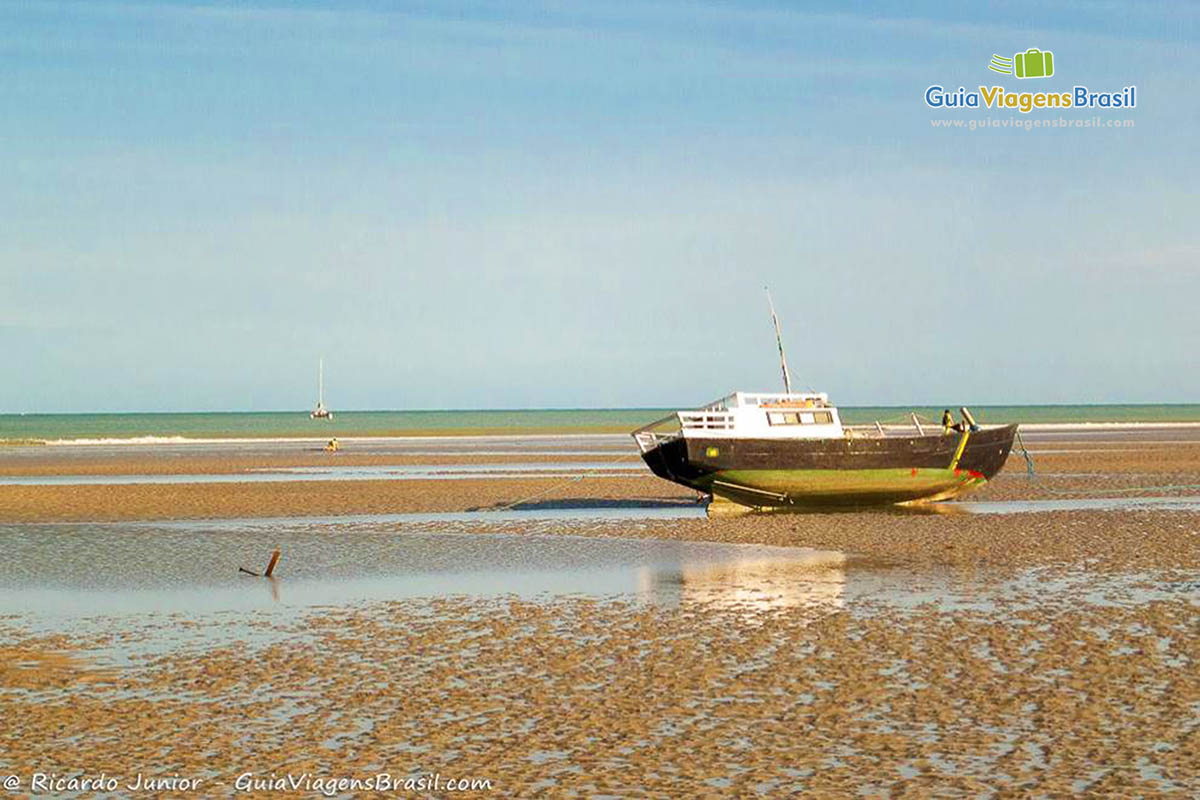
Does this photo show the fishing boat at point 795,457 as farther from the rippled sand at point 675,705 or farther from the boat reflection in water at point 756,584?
the rippled sand at point 675,705

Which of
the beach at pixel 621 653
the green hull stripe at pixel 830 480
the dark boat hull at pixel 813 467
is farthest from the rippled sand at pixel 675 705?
the green hull stripe at pixel 830 480

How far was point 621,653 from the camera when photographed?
51.5 ft

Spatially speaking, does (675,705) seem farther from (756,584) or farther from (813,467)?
(813,467)

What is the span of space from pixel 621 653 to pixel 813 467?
65.3ft

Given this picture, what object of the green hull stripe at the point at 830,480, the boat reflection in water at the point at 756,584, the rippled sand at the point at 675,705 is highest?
the green hull stripe at the point at 830,480

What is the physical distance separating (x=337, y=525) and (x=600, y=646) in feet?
58.6

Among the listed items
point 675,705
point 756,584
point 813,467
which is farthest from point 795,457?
point 675,705

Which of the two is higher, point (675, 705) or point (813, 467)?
point (813, 467)

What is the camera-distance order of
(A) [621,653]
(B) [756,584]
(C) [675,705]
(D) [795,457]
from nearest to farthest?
1. (C) [675,705]
2. (A) [621,653]
3. (B) [756,584]
4. (D) [795,457]

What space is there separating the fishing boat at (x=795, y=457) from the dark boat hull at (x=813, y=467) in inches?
0.9

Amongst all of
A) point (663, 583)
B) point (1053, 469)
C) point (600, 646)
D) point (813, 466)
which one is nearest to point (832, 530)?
point (813, 466)

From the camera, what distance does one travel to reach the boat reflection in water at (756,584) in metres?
19.4

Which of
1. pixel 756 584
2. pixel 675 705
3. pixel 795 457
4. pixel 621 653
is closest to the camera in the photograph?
pixel 675 705

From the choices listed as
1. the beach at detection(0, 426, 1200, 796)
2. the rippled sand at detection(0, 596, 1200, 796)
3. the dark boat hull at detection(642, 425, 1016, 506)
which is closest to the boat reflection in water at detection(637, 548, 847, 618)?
the beach at detection(0, 426, 1200, 796)
